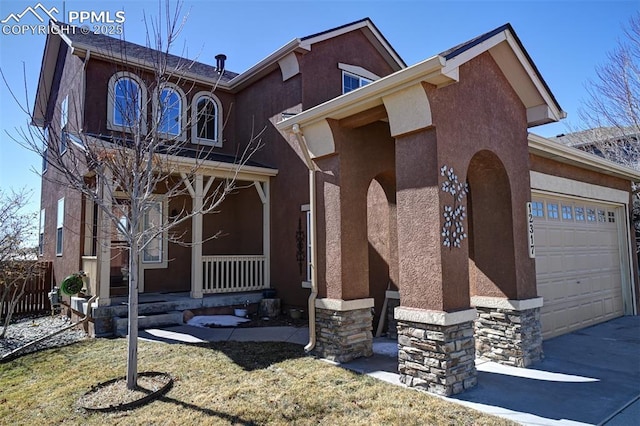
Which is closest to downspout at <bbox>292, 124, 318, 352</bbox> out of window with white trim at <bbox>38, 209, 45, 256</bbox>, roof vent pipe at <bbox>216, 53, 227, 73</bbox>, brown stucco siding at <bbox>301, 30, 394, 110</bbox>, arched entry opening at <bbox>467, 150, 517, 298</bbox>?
arched entry opening at <bbox>467, 150, 517, 298</bbox>

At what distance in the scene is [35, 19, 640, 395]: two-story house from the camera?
5098 millimetres

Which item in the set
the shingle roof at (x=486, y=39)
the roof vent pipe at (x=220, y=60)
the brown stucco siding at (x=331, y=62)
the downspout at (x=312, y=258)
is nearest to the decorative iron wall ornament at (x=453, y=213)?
the shingle roof at (x=486, y=39)

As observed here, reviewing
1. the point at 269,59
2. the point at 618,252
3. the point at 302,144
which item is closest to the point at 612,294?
the point at 618,252

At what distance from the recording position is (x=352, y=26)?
11391mm

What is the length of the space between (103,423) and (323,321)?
322 centimetres

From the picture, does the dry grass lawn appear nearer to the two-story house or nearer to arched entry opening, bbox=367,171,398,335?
the two-story house

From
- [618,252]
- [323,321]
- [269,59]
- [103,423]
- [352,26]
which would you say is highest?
[352,26]

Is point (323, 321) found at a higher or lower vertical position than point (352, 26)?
lower

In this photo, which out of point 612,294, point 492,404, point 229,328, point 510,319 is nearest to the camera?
point 492,404

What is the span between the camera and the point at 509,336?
20.1ft

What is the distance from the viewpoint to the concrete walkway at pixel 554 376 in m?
4.35

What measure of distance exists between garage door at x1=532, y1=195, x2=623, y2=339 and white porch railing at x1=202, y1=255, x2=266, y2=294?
6.43 metres

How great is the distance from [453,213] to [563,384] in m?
2.61

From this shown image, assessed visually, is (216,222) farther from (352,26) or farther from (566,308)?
(566,308)
